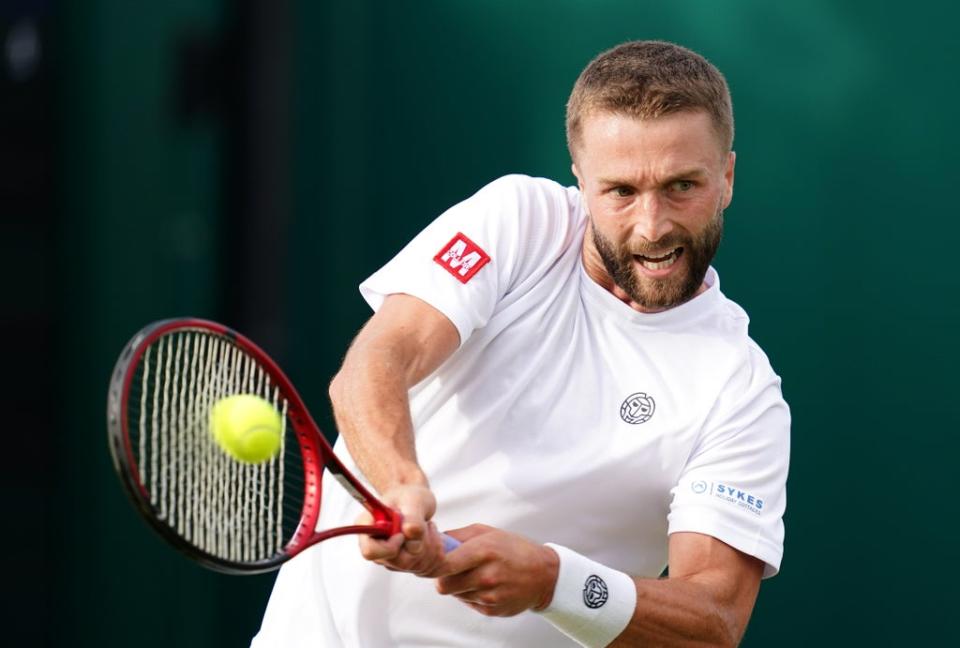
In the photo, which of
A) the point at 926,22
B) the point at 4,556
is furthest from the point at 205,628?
the point at 926,22

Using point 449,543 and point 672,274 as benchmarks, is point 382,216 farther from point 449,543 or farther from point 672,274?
point 449,543

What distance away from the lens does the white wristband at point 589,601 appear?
2.18 meters

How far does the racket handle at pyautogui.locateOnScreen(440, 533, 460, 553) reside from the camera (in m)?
2.03

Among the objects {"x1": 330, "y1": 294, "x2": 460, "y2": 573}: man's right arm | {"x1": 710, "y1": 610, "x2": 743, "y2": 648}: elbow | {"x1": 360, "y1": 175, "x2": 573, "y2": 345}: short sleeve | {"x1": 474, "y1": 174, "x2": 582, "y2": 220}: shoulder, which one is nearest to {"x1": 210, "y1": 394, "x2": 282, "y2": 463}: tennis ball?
{"x1": 330, "y1": 294, "x2": 460, "y2": 573}: man's right arm

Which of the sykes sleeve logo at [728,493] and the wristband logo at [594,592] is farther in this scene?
the sykes sleeve logo at [728,493]

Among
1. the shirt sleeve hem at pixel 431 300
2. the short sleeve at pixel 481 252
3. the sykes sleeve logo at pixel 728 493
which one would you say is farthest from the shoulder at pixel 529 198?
the sykes sleeve logo at pixel 728 493

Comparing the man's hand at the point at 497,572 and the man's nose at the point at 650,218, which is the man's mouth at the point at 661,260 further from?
the man's hand at the point at 497,572

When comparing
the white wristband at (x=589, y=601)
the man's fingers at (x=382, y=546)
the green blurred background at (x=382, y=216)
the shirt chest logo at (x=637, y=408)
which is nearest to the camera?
the man's fingers at (x=382, y=546)

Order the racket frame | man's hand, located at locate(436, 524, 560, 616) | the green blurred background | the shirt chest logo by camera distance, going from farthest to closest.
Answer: the green blurred background → the shirt chest logo → man's hand, located at locate(436, 524, 560, 616) → the racket frame

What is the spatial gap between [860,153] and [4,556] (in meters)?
2.23

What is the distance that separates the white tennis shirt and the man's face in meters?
0.07

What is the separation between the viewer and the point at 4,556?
379 centimetres

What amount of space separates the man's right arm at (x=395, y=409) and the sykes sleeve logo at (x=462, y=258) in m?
0.07

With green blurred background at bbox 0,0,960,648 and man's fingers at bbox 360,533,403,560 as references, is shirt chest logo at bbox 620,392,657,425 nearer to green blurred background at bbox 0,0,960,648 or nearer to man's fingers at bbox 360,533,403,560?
man's fingers at bbox 360,533,403,560
